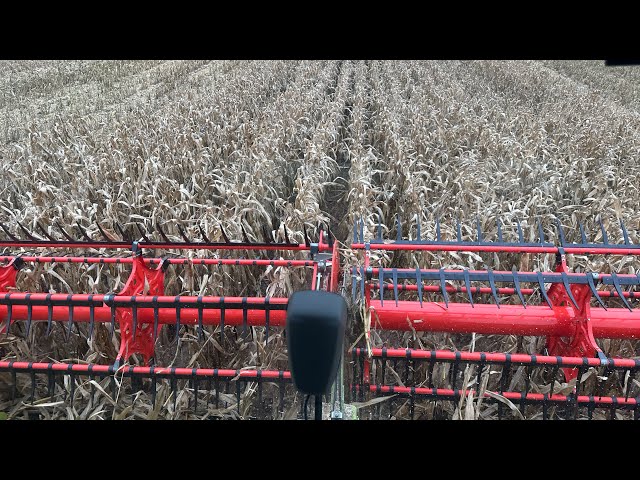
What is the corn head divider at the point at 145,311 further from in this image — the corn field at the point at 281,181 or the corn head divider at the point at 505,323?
the corn head divider at the point at 505,323

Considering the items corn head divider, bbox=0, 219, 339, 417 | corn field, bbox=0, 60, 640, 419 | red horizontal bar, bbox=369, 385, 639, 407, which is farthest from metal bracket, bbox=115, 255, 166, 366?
red horizontal bar, bbox=369, 385, 639, 407

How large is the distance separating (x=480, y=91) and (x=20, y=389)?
29.2ft

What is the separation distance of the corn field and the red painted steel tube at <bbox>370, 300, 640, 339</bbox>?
291mm

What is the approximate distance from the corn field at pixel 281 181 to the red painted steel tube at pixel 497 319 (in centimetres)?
29

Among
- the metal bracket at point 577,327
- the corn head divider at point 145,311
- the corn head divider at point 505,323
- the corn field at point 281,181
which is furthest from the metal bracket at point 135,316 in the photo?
the metal bracket at point 577,327

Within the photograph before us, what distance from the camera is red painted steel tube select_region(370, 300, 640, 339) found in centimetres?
207

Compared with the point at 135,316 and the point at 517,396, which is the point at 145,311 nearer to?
the point at 135,316

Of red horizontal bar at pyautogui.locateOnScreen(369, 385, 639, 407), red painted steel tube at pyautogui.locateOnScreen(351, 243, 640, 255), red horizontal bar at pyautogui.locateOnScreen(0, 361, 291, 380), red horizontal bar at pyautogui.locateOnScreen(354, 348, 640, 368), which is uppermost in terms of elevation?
red painted steel tube at pyautogui.locateOnScreen(351, 243, 640, 255)

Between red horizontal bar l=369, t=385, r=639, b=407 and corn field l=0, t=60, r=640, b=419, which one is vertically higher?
corn field l=0, t=60, r=640, b=419

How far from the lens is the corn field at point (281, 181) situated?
2.62 meters

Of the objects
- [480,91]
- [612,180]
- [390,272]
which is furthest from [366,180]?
[480,91]

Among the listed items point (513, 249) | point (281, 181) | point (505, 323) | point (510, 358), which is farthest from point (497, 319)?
point (281, 181)

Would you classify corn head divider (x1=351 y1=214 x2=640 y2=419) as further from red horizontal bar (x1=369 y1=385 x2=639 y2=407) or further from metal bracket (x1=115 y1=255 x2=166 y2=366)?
metal bracket (x1=115 y1=255 x2=166 y2=366)

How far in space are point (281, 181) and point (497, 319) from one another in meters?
2.62
